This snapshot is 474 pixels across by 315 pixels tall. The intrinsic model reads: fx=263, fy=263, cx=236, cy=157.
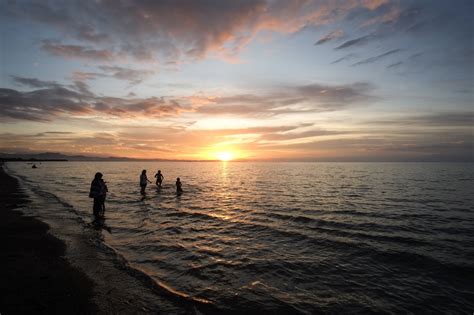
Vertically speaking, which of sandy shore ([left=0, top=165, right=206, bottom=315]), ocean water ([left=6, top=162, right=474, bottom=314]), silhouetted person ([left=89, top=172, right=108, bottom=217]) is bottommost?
ocean water ([left=6, top=162, right=474, bottom=314])

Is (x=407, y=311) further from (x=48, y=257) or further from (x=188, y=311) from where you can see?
(x=48, y=257)

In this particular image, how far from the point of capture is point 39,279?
26.5ft

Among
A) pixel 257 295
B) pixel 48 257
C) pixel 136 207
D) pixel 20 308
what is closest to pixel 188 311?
pixel 257 295

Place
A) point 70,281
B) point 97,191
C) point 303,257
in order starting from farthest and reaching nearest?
1. point 97,191
2. point 303,257
3. point 70,281

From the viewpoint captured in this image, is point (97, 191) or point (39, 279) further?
point (97, 191)

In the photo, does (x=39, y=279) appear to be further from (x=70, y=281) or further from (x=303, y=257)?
(x=303, y=257)

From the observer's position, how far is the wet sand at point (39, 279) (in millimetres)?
6661

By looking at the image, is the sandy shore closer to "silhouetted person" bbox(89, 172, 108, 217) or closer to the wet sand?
the wet sand

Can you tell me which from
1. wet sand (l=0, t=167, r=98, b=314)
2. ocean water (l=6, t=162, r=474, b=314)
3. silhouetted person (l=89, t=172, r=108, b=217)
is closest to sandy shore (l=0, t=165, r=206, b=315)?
wet sand (l=0, t=167, r=98, b=314)

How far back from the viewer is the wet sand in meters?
6.66

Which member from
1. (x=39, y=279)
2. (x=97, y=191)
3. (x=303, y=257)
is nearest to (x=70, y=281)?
(x=39, y=279)

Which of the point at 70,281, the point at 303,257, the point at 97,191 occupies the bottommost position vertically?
the point at 303,257

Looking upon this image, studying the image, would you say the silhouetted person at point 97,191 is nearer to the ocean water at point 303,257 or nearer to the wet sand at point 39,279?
the ocean water at point 303,257

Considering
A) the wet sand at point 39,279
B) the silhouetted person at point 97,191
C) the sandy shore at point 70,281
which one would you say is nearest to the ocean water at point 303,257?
the sandy shore at point 70,281
